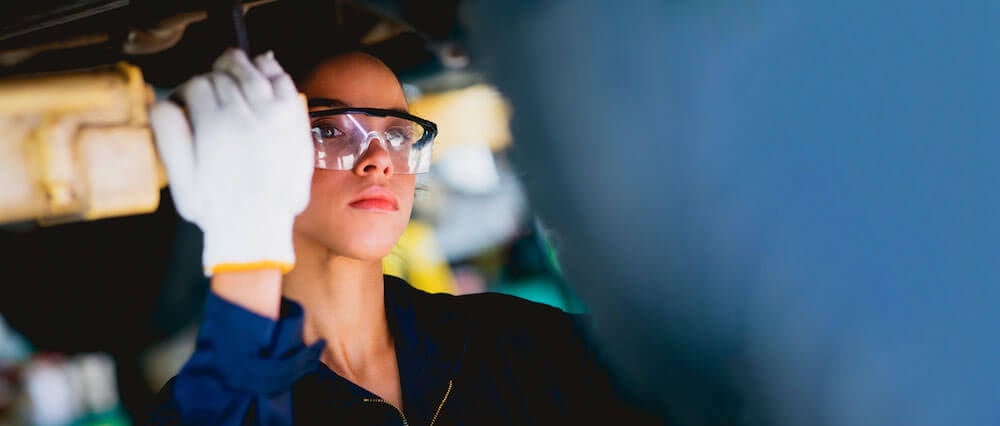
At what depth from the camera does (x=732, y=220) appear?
0.51 meters

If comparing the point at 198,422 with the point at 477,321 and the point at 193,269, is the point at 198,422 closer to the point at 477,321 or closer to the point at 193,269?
the point at 477,321

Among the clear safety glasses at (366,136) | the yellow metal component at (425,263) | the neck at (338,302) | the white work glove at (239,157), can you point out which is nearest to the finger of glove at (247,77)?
the white work glove at (239,157)

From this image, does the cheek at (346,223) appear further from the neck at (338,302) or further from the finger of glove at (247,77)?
the finger of glove at (247,77)

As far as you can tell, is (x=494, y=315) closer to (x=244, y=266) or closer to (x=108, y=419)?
(x=244, y=266)

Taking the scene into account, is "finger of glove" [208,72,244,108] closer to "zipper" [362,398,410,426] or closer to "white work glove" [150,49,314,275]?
"white work glove" [150,49,314,275]

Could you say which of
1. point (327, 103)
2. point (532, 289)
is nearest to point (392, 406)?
point (327, 103)

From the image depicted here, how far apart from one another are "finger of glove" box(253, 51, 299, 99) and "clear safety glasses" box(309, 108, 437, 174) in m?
0.27

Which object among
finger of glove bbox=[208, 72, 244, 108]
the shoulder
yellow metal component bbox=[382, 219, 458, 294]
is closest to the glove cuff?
finger of glove bbox=[208, 72, 244, 108]

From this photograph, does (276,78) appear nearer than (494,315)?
Yes

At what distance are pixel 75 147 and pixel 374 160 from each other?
1.48 feet

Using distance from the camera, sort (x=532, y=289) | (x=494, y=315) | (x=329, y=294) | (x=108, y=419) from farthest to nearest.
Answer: (x=532, y=289) → (x=108, y=419) → (x=494, y=315) → (x=329, y=294)

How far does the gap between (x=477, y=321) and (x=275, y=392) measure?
532mm

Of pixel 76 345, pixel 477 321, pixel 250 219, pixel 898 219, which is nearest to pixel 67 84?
pixel 250 219

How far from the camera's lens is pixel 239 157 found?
65 cm
